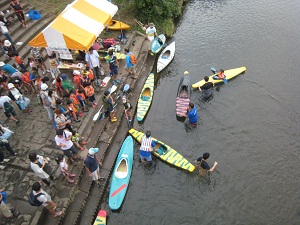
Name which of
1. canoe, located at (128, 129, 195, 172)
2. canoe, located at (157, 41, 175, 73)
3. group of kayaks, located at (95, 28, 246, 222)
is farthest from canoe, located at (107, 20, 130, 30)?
canoe, located at (128, 129, 195, 172)

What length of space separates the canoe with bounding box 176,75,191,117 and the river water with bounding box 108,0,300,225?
20.7 inches

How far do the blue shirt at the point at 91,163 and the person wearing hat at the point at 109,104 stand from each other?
3254 millimetres

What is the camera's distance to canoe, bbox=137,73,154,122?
1380 centimetres

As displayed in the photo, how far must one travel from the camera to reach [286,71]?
54.8 feet

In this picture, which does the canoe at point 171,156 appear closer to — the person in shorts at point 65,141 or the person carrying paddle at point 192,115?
the person carrying paddle at point 192,115

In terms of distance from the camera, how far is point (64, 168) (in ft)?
30.4

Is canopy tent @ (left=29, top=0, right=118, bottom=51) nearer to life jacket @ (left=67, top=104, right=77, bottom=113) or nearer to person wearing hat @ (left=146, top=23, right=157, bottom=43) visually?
life jacket @ (left=67, top=104, right=77, bottom=113)

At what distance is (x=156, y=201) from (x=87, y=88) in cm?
629

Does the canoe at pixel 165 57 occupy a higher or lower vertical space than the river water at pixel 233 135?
higher

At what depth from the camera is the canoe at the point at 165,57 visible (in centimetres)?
1723

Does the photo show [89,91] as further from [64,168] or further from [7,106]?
[64,168]

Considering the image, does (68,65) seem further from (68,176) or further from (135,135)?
(68,176)

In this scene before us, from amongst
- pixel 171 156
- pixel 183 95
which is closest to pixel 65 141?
pixel 171 156

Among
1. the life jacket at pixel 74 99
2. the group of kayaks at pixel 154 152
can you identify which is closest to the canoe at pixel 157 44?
the group of kayaks at pixel 154 152
